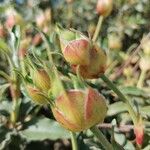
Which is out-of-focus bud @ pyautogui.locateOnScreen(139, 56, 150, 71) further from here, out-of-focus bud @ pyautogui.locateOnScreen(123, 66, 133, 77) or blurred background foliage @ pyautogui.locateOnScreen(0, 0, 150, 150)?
out-of-focus bud @ pyautogui.locateOnScreen(123, 66, 133, 77)

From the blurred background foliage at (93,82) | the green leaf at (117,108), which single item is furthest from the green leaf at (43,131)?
the green leaf at (117,108)

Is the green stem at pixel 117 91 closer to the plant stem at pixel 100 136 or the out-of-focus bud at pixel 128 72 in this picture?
the plant stem at pixel 100 136

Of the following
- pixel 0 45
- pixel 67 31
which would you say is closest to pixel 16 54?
pixel 0 45

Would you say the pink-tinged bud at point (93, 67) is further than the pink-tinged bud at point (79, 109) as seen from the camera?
Yes

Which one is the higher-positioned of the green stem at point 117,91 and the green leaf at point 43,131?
the green stem at point 117,91

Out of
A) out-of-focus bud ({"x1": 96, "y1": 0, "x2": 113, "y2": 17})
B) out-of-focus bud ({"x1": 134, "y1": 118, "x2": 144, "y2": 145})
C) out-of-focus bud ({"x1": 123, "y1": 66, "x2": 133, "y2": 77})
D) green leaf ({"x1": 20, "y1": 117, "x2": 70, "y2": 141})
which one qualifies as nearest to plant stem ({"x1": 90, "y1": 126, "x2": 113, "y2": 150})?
out-of-focus bud ({"x1": 134, "y1": 118, "x2": 144, "y2": 145})

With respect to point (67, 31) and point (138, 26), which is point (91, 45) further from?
point (138, 26)

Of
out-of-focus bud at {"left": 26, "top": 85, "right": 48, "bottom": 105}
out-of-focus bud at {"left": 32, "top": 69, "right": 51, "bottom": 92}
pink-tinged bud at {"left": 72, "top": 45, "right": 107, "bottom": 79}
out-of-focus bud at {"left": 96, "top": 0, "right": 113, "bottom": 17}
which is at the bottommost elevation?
out-of-focus bud at {"left": 96, "top": 0, "right": 113, "bottom": 17}

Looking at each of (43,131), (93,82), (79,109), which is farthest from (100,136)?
(93,82)
